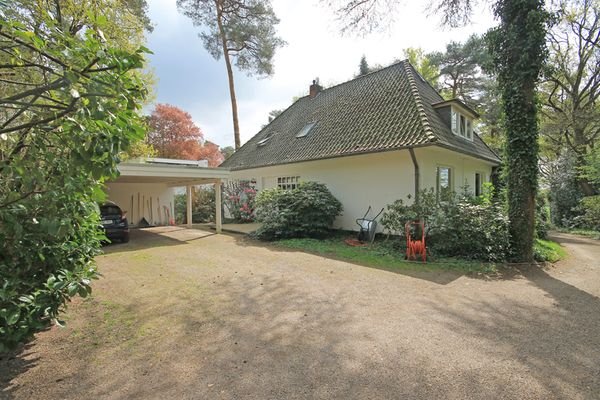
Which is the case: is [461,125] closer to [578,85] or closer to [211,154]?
[578,85]

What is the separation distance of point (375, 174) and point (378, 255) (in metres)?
3.34

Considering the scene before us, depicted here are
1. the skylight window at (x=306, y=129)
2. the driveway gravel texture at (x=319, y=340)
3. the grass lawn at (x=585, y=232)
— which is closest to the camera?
the driveway gravel texture at (x=319, y=340)

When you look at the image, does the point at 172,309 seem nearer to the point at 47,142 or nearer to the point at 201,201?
the point at 47,142

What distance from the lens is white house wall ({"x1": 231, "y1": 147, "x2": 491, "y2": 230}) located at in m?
9.17

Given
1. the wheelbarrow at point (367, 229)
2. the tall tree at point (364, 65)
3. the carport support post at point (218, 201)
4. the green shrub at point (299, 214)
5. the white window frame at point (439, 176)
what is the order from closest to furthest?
the wheelbarrow at point (367, 229) → the white window frame at point (439, 176) → the green shrub at point (299, 214) → the carport support post at point (218, 201) → the tall tree at point (364, 65)

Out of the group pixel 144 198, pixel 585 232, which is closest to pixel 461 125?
pixel 585 232

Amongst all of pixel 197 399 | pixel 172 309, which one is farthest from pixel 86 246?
pixel 197 399

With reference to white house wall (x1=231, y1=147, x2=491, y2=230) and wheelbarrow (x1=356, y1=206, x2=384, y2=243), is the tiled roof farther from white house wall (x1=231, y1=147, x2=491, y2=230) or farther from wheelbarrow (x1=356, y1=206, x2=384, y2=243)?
wheelbarrow (x1=356, y1=206, x2=384, y2=243)

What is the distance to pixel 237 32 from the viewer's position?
57.1 feet

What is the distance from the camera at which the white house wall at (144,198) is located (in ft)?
51.6

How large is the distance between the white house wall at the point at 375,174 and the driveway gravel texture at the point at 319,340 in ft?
13.6

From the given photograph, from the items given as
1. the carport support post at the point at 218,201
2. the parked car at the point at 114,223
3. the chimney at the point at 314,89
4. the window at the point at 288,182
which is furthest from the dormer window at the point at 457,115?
the parked car at the point at 114,223

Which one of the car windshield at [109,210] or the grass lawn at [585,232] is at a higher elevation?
the car windshield at [109,210]

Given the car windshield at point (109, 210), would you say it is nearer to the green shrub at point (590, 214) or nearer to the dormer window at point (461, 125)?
the dormer window at point (461, 125)
